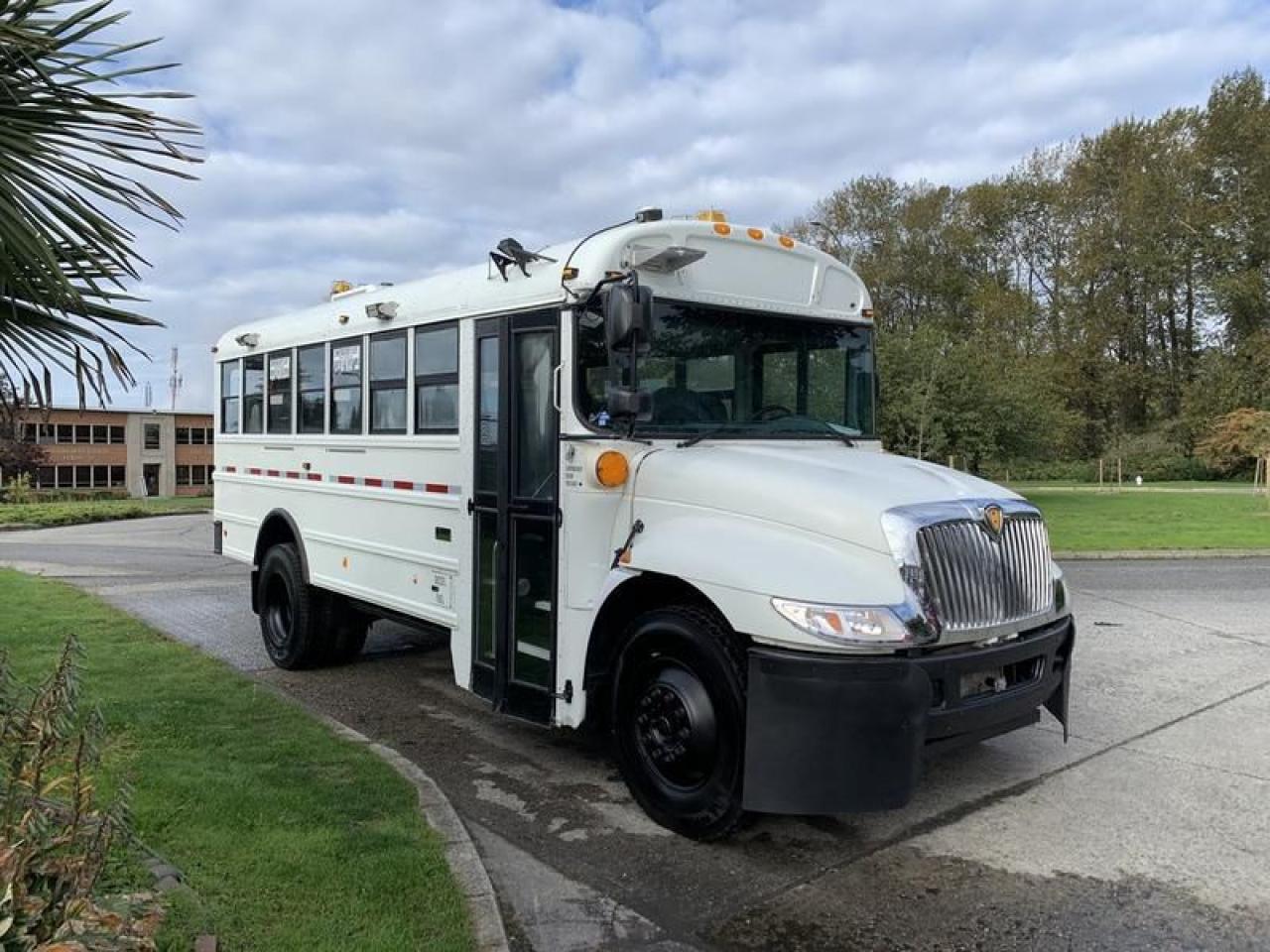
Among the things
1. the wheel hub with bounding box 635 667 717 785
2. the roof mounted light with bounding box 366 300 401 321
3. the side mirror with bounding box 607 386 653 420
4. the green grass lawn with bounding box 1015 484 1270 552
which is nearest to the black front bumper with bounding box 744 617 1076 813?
the wheel hub with bounding box 635 667 717 785

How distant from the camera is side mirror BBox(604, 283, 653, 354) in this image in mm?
4539

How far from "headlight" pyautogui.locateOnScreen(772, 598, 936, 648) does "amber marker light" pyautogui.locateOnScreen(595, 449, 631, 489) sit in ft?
4.07

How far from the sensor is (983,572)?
4.35 metres

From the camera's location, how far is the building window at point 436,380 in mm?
6031

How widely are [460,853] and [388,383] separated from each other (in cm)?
351

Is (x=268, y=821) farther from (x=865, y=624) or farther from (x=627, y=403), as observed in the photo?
(x=865, y=624)

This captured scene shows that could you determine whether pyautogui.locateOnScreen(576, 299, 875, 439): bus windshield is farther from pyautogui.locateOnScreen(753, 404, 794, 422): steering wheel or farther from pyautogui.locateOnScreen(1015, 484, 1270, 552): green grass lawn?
pyautogui.locateOnScreen(1015, 484, 1270, 552): green grass lawn

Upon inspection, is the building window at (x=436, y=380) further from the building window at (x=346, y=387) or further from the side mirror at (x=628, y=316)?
the side mirror at (x=628, y=316)

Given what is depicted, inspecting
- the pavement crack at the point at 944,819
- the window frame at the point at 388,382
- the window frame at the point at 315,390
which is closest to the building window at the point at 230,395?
the window frame at the point at 315,390

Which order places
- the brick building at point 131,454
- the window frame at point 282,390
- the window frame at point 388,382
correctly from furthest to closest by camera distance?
1. the brick building at point 131,454
2. the window frame at point 282,390
3. the window frame at point 388,382

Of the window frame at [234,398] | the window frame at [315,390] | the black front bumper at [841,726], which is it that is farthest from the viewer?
the window frame at [234,398]

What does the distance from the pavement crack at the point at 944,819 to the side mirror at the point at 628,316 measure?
2.44 metres

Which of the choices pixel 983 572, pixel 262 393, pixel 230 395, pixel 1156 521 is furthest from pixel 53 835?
pixel 1156 521

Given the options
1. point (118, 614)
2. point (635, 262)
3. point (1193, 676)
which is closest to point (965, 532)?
point (635, 262)
